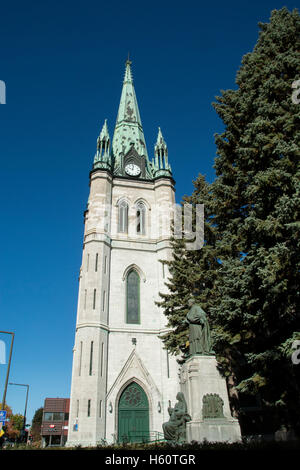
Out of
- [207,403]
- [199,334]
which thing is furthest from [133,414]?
[207,403]

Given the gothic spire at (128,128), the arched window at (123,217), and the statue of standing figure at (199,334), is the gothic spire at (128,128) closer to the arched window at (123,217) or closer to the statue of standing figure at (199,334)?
the arched window at (123,217)

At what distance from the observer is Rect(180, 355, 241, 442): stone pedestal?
9.78m

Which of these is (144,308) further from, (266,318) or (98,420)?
(266,318)

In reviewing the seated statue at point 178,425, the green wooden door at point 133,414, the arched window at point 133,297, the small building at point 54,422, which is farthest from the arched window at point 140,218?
the small building at point 54,422

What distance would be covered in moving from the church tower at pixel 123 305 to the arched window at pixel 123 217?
0.02 metres

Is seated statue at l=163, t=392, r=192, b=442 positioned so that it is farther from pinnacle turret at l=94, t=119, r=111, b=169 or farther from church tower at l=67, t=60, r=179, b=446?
pinnacle turret at l=94, t=119, r=111, b=169

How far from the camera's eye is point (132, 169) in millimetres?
35531

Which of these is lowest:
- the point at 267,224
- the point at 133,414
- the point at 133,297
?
the point at 133,414

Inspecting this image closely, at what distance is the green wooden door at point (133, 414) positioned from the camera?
23.4 metres

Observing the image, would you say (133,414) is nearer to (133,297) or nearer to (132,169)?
(133,297)

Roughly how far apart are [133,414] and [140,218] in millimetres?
16240

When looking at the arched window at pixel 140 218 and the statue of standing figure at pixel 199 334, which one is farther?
the arched window at pixel 140 218

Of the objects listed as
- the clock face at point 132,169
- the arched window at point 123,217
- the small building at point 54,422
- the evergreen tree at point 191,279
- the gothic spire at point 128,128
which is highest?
the gothic spire at point 128,128
